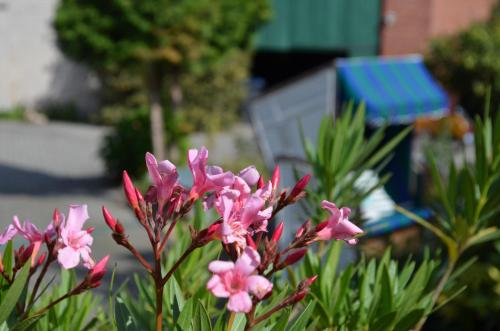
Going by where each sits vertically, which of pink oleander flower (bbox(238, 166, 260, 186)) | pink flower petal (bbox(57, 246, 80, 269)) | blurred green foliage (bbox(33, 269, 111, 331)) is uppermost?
pink oleander flower (bbox(238, 166, 260, 186))

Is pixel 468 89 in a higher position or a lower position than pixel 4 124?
higher

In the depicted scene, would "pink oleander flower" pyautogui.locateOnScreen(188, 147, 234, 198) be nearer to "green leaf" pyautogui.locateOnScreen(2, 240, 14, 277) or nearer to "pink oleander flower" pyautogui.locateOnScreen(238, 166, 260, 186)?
"pink oleander flower" pyautogui.locateOnScreen(238, 166, 260, 186)

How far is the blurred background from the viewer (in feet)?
28.3

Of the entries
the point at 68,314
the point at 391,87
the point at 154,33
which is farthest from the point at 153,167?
the point at 154,33

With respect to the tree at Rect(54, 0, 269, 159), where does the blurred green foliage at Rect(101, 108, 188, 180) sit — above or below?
below

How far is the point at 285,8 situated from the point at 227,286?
20.1 m

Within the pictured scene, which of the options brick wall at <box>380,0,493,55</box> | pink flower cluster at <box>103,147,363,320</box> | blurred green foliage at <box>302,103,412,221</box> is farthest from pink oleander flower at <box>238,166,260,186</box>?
brick wall at <box>380,0,493,55</box>

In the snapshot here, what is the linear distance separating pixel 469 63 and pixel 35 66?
41.4ft

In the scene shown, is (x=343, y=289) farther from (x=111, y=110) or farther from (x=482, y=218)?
(x=111, y=110)

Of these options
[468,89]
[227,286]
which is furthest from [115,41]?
[227,286]

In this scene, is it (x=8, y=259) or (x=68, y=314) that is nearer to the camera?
(x=8, y=259)

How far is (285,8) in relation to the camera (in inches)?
824

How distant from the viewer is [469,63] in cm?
1723

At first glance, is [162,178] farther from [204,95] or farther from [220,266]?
[204,95]
